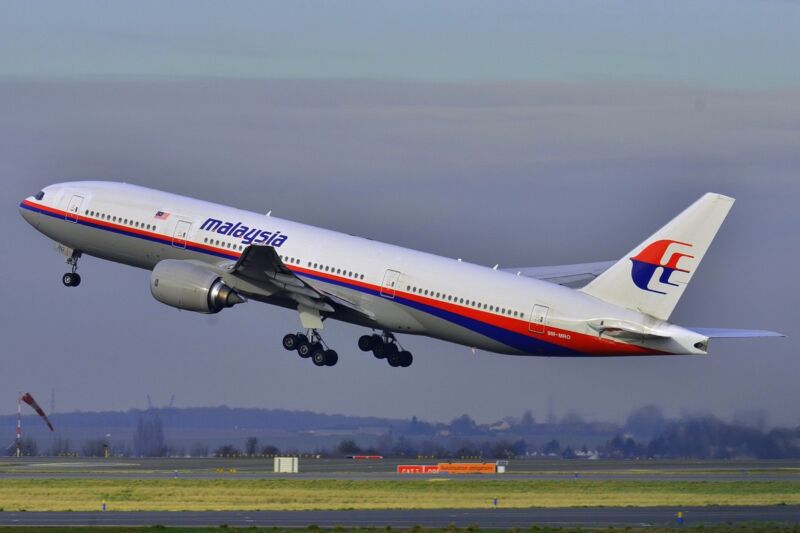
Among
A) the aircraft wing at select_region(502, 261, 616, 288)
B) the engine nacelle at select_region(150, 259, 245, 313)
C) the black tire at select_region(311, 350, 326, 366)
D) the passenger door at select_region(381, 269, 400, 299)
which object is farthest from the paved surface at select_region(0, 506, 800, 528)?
the aircraft wing at select_region(502, 261, 616, 288)

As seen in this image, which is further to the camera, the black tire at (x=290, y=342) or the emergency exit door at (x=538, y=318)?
the black tire at (x=290, y=342)

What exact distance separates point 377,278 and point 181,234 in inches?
391

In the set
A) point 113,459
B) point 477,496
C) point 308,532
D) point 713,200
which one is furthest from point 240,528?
point 113,459

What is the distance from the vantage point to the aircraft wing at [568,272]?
253 feet

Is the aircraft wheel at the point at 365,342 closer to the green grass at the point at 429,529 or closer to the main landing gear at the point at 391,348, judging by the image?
the main landing gear at the point at 391,348

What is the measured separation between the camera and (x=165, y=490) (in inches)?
2534

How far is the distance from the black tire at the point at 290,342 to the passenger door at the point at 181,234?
650 centimetres

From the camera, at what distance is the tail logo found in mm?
63531

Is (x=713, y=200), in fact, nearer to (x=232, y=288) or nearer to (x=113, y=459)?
(x=232, y=288)

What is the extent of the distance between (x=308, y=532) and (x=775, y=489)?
2570 centimetres

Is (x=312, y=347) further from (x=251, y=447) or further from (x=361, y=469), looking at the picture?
(x=251, y=447)

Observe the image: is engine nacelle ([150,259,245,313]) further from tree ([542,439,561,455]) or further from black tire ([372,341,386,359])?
tree ([542,439,561,455])

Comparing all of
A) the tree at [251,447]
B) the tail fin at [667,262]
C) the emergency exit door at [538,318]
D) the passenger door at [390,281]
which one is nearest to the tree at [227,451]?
the tree at [251,447]

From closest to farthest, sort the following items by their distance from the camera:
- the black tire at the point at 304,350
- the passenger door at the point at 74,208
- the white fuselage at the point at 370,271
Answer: the white fuselage at the point at 370,271, the black tire at the point at 304,350, the passenger door at the point at 74,208
